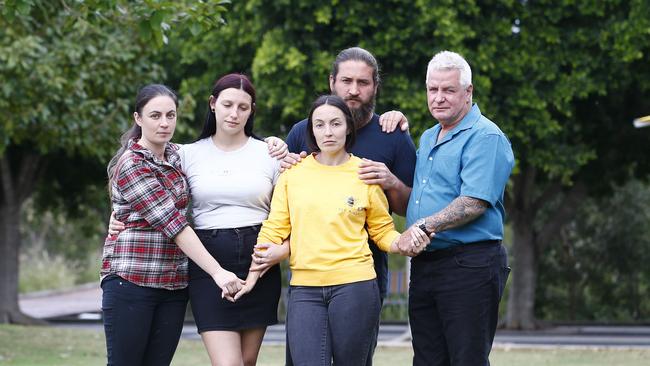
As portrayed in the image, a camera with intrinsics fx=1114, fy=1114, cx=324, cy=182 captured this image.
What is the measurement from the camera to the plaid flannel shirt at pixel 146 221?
5594 mm

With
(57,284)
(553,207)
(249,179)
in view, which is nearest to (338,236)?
(249,179)

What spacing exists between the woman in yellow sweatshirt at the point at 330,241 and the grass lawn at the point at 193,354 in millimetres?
7457

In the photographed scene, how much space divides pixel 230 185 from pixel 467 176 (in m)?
1.22

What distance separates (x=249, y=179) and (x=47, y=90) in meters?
9.60

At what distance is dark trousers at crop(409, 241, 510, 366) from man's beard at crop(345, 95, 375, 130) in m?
0.78

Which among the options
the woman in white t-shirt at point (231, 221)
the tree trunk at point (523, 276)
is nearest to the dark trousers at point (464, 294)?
the woman in white t-shirt at point (231, 221)

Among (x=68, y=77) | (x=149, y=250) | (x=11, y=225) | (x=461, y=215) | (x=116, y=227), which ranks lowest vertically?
(x=11, y=225)

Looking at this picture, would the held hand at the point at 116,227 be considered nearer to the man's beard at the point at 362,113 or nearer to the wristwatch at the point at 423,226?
the man's beard at the point at 362,113

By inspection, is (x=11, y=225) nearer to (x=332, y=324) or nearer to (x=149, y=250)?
(x=149, y=250)

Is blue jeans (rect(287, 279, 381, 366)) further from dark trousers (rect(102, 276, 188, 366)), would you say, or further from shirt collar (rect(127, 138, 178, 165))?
shirt collar (rect(127, 138, 178, 165))

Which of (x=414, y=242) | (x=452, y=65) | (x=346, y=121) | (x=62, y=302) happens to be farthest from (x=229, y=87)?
(x=62, y=302)

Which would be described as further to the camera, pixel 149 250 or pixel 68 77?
pixel 68 77

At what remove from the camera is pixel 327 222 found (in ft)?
18.0

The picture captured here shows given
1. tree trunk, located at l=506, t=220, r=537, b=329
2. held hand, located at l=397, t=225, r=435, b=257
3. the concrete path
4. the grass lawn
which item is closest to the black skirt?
held hand, located at l=397, t=225, r=435, b=257
